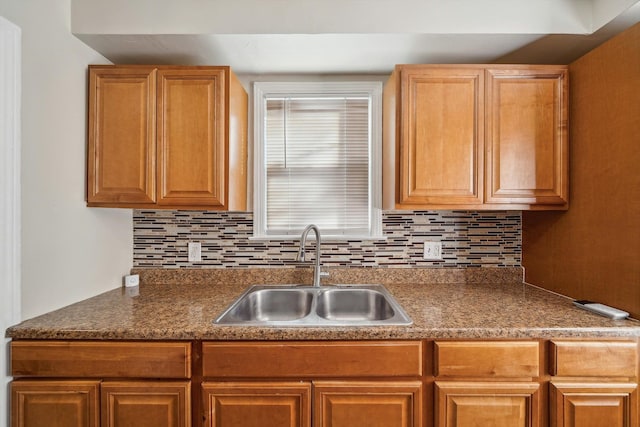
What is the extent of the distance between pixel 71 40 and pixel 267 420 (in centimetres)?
189

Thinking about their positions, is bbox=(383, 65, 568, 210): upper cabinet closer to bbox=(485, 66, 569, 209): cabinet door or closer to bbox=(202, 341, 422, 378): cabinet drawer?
bbox=(485, 66, 569, 209): cabinet door

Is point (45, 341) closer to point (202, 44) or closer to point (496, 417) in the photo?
point (202, 44)

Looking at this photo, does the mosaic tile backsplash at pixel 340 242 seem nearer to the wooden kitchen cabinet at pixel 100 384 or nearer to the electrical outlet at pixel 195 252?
the electrical outlet at pixel 195 252

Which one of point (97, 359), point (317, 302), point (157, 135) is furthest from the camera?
point (317, 302)

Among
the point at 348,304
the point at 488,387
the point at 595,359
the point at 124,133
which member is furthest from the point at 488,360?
the point at 124,133

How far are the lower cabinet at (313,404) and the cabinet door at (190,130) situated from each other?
944mm

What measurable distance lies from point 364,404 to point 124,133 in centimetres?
166

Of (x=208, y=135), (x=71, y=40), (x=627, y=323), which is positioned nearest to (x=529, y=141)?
(x=627, y=323)

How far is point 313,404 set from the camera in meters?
1.24

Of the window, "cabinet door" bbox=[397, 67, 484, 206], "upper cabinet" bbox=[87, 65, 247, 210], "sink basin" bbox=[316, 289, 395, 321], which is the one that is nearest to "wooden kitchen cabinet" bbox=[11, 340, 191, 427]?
"upper cabinet" bbox=[87, 65, 247, 210]

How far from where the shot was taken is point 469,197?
163 centimetres

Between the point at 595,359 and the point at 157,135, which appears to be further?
the point at 157,135

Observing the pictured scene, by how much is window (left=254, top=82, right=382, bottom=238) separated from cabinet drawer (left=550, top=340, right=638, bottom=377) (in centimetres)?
106

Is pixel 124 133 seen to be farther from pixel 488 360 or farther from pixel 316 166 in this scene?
pixel 488 360
